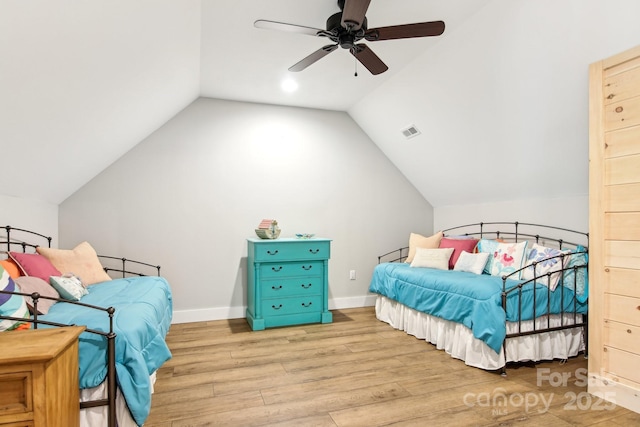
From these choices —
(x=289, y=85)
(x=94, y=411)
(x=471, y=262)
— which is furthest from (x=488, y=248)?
(x=94, y=411)

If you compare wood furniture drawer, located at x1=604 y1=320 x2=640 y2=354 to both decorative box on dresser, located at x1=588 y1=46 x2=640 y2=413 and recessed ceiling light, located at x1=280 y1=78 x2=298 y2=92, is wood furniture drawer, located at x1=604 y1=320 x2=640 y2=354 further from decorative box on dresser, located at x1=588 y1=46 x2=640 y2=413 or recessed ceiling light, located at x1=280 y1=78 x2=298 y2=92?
recessed ceiling light, located at x1=280 y1=78 x2=298 y2=92

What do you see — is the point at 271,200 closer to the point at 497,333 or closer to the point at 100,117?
the point at 100,117

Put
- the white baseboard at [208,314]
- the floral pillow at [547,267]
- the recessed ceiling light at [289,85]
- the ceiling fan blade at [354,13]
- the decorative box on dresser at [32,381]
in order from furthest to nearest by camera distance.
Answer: the white baseboard at [208,314]
the recessed ceiling light at [289,85]
the floral pillow at [547,267]
the ceiling fan blade at [354,13]
the decorative box on dresser at [32,381]

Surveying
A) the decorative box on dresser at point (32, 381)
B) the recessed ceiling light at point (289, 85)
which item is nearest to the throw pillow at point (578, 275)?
the recessed ceiling light at point (289, 85)

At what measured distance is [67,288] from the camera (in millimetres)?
2381

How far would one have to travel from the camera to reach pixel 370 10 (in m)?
2.57

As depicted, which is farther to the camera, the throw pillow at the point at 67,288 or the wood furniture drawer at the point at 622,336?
the throw pillow at the point at 67,288

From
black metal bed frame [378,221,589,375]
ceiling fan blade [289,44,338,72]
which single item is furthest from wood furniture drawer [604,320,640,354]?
ceiling fan blade [289,44,338,72]

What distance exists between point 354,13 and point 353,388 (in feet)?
7.80

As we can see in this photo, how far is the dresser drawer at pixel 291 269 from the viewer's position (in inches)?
154

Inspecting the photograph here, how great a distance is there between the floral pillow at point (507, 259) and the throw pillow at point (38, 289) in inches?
136

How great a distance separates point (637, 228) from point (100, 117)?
12.1 feet

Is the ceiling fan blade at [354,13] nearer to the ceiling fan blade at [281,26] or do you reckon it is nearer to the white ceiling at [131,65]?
the ceiling fan blade at [281,26]

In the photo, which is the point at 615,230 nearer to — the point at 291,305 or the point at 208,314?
the point at 291,305
